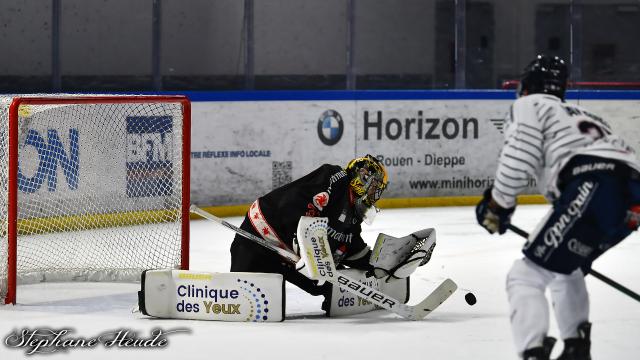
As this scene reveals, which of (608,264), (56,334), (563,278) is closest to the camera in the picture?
(563,278)

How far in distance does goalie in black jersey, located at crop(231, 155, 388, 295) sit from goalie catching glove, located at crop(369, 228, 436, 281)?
0.31ft

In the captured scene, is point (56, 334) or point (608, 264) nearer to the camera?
point (56, 334)

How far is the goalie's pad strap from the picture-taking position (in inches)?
230

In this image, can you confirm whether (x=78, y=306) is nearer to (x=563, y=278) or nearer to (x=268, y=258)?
(x=268, y=258)

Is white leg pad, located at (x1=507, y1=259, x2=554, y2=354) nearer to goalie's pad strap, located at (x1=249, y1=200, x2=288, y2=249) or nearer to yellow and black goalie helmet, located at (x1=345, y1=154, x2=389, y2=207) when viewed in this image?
yellow and black goalie helmet, located at (x1=345, y1=154, x2=389, y2=207)

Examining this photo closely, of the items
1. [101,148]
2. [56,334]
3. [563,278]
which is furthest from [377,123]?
[563,278]

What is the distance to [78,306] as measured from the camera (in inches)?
240

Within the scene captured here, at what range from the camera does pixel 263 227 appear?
586 cm

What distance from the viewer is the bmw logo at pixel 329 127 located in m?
9.88

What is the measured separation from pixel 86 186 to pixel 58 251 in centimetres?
67

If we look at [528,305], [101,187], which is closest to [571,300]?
[528,305]

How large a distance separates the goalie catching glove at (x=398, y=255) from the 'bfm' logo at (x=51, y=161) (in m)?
2.51

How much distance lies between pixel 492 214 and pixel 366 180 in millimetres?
1476

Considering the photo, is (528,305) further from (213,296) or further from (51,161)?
(51,161)
